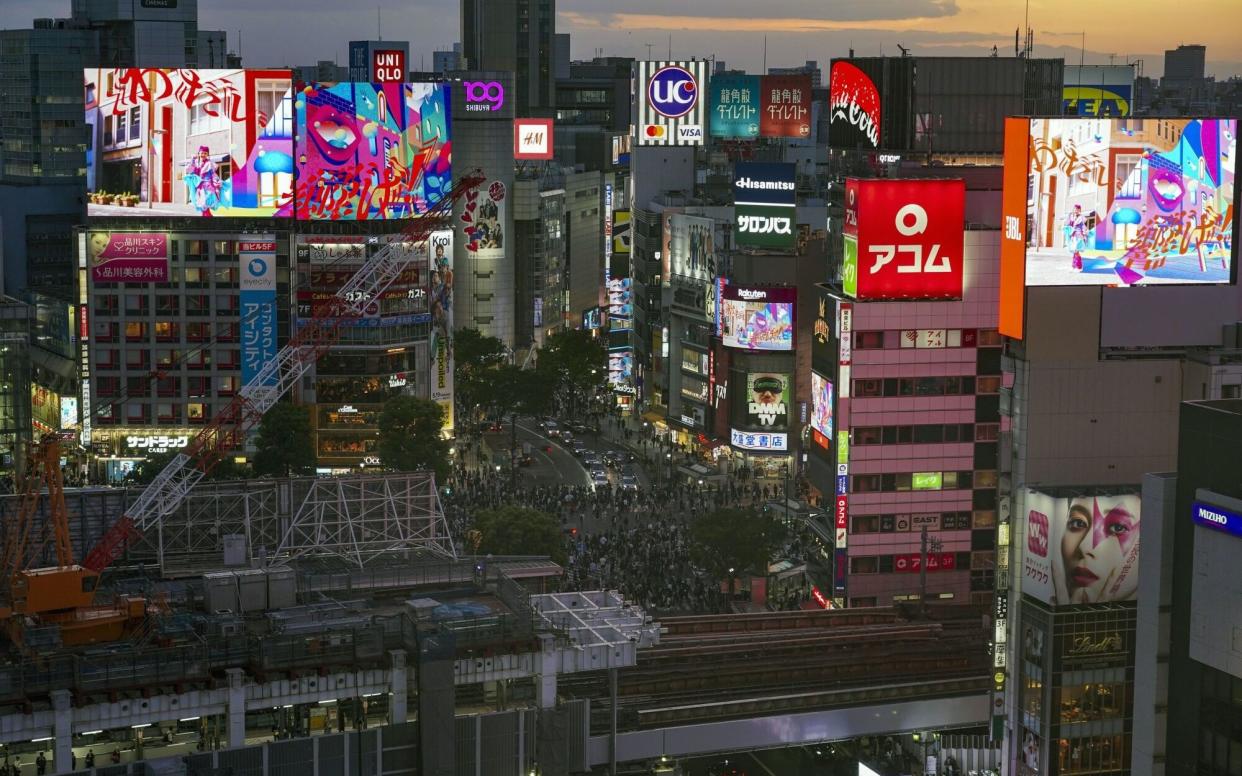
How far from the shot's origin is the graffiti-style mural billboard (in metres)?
89.7

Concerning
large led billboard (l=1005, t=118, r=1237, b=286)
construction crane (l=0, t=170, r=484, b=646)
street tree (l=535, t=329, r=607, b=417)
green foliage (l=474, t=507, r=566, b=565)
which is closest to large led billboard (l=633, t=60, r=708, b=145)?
street tree (l=535, t=329, r=607, b=417)

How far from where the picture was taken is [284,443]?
82375 mm

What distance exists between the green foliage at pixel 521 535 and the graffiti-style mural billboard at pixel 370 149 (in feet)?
88.3

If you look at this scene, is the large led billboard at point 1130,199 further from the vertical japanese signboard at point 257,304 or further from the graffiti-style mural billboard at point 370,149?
the vertical japanese signboard at point 257,304

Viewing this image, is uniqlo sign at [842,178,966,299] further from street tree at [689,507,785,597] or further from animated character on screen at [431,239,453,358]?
animated character on screen at [431,239,453,358]

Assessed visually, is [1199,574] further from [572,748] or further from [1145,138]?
[1145,138]

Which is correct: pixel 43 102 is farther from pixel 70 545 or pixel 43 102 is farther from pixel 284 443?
pixel 70 545

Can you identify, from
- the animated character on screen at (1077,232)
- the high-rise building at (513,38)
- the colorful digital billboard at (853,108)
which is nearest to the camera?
the animated character on screen at (1077,232)

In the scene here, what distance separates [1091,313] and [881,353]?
15096 millimetres

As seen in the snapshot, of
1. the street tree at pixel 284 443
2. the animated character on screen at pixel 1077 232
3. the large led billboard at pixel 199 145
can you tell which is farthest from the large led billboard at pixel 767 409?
the animated character on screen at pixel 1077 232

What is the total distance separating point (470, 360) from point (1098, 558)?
6372 cm

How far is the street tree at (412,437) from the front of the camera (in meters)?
83.4

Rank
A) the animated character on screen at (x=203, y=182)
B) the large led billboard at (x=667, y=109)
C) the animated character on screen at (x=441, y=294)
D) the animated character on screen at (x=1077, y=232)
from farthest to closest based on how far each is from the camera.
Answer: the large led billboard at (x=667, y=109) < the animated character on screen at (x=441, y=294) < the animated character on screen at (x=203, y=182) < the animated character on screen at (x=1077, y=232)

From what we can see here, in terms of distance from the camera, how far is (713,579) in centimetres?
7162
